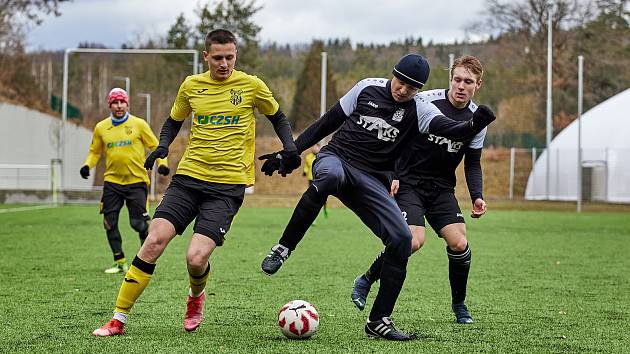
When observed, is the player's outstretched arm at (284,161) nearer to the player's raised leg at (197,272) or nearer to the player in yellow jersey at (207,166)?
the player in yellow jersey at (207,166)

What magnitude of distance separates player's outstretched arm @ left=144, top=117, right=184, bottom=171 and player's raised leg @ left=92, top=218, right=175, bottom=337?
0.45 m

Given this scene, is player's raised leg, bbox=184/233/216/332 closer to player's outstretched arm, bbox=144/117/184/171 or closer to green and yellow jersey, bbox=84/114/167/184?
player's outstretched arm, bbox=144/117/184/171

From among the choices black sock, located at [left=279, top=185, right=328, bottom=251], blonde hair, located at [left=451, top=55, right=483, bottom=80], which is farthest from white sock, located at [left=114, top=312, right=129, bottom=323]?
blonde hair, located at [left=451, top=55, right=483, bottom=80]

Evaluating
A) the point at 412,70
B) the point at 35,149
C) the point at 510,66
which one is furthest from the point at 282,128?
the point at 510,66

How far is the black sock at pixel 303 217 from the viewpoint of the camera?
23.2 feet

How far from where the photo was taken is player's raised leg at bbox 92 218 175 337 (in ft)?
23.0

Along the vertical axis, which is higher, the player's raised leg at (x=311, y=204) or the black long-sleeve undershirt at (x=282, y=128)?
the black long-sleeve undershirt at (x=282, y=128)

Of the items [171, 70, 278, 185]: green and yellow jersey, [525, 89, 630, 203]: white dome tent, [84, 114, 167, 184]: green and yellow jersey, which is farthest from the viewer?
[525, 89, 630, 203]: white dome tent

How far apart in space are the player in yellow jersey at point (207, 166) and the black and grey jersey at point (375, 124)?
0.46 meters

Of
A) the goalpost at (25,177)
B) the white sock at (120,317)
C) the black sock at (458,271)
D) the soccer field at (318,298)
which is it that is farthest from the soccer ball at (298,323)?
the goalpost at (25,177)

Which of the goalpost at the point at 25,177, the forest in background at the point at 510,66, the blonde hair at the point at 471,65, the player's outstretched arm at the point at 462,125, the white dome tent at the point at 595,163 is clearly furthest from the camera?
the forest in background at the point at 510,66

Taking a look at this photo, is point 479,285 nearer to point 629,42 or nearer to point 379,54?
point 379,54

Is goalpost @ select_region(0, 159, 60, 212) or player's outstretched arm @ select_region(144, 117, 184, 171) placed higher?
player's outstretched arm @ select_region(144, 117, 184, 171)

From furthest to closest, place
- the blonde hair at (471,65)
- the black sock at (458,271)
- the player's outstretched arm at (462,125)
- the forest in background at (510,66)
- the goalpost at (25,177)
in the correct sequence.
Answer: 1. the forest in background at (510,66)
2. the goalpost at (25,177)
3. the black sock at (458,271)
4. the blonde hair at (471,65)
5. the player's outstretched arm at (462,125)
